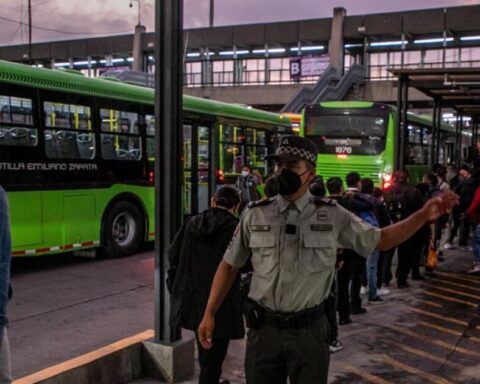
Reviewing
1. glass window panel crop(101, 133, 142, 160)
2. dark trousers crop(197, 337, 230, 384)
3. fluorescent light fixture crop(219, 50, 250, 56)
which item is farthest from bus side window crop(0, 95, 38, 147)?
fluorescent light fixture crop(219, 50, 250, 56)

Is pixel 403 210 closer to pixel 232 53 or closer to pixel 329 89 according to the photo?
pixel 329 89

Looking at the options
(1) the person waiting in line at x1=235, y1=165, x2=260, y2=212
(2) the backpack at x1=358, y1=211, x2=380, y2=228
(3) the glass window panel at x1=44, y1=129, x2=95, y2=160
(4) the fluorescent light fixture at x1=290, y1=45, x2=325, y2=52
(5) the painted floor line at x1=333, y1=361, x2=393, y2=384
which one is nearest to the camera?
(5) the painted floor line at x1=333, y1=361, x2=393, y2=384

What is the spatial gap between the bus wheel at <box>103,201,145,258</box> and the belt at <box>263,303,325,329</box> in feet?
24.4

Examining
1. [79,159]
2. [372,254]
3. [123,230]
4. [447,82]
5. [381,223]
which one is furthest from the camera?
[447,82]

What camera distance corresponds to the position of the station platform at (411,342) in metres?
5.11

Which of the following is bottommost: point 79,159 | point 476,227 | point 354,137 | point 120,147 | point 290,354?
point 476,227

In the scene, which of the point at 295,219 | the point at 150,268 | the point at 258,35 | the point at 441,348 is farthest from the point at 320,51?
the point at 295,219

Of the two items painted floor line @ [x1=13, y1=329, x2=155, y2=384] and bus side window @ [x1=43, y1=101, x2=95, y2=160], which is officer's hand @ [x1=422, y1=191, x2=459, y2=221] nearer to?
painted floor line @ [x1=13, y1=329, x2=155, y2=384]

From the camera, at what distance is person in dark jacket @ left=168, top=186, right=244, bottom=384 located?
161 inches

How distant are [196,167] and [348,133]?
5.84 meters

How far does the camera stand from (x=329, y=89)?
3453 cm

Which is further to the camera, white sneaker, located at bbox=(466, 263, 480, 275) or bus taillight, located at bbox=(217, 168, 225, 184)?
bus taillight, located at bbox=(217, 168, 225, 184)

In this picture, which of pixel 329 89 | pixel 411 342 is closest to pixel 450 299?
pixel 411 342

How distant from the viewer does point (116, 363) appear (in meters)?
4.55
